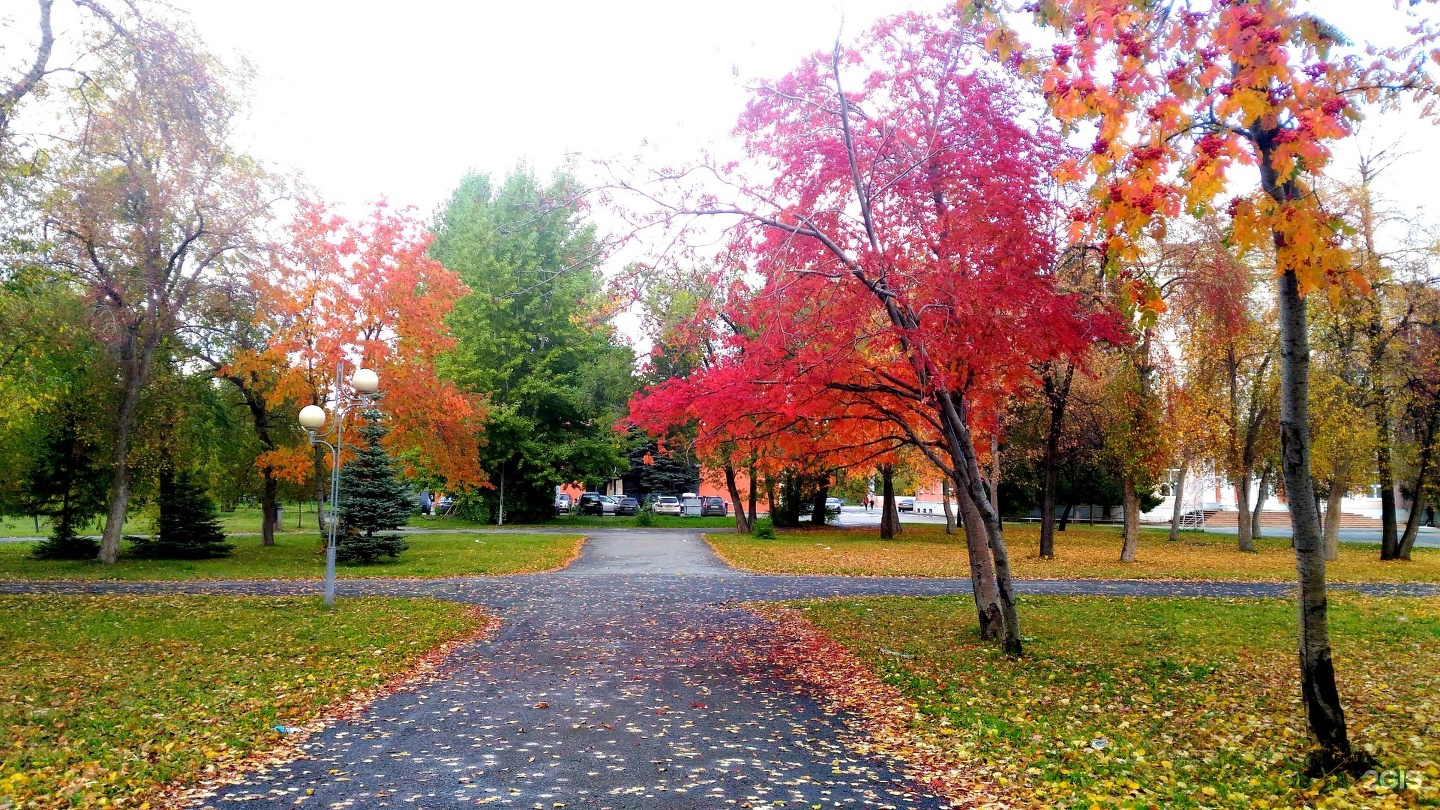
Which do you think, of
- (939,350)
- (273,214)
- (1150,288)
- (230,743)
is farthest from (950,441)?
(273,214)

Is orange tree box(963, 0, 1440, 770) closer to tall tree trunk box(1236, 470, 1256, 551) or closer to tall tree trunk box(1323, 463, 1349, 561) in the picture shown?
tall tree trunk box(1323, 463, 1349, 561)

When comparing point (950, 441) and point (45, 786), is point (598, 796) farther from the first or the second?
point (950, 441)

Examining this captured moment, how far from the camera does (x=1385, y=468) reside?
2128cm

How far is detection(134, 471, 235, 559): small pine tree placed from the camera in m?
20.8

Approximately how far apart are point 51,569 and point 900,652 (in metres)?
18.4

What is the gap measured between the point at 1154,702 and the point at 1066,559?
16.3 meters

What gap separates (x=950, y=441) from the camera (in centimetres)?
891

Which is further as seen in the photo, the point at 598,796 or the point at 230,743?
the point at 230,743

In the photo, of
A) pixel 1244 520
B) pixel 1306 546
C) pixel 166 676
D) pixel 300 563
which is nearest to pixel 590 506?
pixel 300 563

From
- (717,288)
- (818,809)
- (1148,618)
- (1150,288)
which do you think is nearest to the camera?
(818,809)

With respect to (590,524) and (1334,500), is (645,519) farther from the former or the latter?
(1334,500)

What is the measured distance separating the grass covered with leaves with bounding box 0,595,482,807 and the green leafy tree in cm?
2037

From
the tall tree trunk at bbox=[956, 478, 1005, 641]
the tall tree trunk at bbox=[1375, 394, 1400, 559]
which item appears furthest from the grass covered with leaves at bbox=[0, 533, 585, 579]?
the tall tree trunk at bbox=[1375, 394, 1400, 559]

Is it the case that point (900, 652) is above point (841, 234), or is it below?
below
